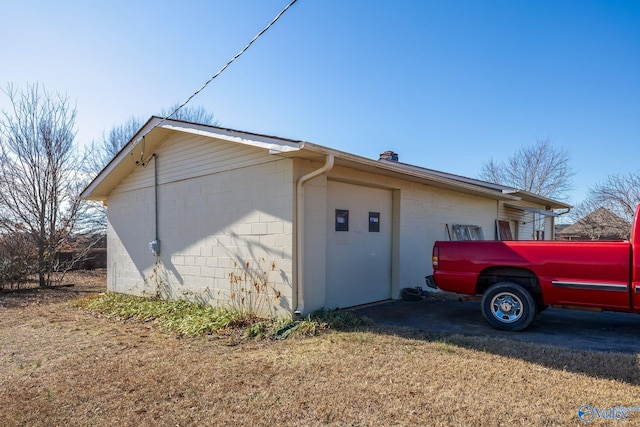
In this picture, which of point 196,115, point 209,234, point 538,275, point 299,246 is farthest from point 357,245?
point 196,115

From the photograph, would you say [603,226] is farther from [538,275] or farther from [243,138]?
[243,138]

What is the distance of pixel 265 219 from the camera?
268 inches

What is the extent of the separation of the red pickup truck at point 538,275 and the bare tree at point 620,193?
19.4 m

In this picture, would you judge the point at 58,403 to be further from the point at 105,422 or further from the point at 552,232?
the point at 552,232

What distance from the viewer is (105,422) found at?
3.23 meters

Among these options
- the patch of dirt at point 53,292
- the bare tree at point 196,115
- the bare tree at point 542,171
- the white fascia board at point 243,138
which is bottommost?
the patch of dirt at point 53,292

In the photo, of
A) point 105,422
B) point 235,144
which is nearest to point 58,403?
point 105,422

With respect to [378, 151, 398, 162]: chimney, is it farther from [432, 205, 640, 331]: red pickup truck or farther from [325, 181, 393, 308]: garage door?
[432, 205, 640, 331]: red pickup truck

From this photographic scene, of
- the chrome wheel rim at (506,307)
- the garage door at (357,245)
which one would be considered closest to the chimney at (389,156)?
the garage door at (357,245)

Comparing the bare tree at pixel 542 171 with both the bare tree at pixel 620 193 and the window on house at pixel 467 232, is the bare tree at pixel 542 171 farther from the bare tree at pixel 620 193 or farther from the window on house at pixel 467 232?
the window on house at pixel 467 232

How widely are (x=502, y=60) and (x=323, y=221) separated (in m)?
7.55

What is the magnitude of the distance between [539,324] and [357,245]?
3.40m

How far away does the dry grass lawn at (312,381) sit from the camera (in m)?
3.26

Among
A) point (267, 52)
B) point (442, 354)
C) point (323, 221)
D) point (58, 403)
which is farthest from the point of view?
point (323, 221)
